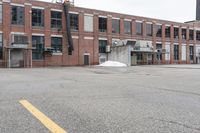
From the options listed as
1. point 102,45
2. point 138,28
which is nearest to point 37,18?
point 102,45

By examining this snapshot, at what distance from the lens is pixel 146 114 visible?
6.60 metres

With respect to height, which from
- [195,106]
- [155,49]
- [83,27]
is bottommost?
A: [195,106]

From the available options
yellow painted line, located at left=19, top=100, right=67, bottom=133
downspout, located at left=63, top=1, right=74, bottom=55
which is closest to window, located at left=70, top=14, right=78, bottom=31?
downspout, located at left=63, top=1, right=74, bottom=55

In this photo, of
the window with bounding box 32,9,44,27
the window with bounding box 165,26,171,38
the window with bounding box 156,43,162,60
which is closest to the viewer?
the window with bounding box 32,9,44,27

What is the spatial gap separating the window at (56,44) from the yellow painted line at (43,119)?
37869mm

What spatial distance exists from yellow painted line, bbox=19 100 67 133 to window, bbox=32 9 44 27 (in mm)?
37517

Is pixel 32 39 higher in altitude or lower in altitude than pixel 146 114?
higher

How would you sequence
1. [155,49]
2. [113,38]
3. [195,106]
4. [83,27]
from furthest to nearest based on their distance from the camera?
[155,49] < [113,38] < [83,27] < [195,106]

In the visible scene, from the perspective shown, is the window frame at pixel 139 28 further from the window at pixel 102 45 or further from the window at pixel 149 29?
the window at pixel 102 45

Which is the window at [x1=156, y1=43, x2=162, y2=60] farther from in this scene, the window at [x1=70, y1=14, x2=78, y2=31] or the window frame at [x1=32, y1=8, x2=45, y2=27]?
the window frame at [x1=32, y1=8, x2=45, y2=27]

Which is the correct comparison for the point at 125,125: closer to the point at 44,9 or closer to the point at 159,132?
the point at 159,132

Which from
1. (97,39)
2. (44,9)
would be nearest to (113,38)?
(97,39)

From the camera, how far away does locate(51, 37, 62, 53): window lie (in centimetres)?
4528

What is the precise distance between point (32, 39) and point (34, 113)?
38.1 metres
